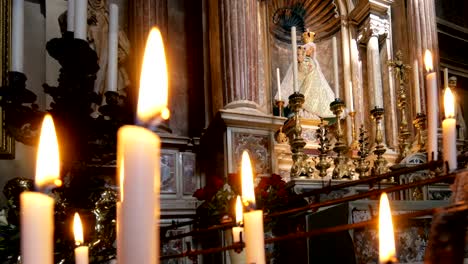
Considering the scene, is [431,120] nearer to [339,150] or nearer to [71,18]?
[71,18]

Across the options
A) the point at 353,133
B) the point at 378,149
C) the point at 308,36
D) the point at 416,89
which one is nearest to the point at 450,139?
the point at 378,149

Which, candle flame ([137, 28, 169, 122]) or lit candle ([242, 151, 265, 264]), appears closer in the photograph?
candle flame ([137, 28, 169, 122])

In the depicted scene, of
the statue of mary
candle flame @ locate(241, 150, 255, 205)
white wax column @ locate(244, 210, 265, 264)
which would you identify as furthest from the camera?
the statue of mary

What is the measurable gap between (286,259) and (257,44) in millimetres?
1827

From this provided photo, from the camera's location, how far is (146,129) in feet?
1.11

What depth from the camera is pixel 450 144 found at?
0.92 m

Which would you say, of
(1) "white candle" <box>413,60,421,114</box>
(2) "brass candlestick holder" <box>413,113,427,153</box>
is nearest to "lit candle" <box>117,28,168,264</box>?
(2) "brass candlestick holder" <box>413,113,427,153</box>

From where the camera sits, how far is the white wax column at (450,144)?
91 cm

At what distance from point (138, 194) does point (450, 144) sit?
2.46ft

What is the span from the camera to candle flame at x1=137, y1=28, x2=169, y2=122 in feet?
1.16

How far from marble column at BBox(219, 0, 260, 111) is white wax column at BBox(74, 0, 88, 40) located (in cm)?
183

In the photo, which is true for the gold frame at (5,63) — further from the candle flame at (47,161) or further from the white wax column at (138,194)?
the white wax column at (138,194)

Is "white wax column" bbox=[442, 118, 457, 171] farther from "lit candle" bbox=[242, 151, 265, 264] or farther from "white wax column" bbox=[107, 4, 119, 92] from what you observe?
"white wax column" bbox=[107, 4, 119, 92]

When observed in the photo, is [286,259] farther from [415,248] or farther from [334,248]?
[415,248]
